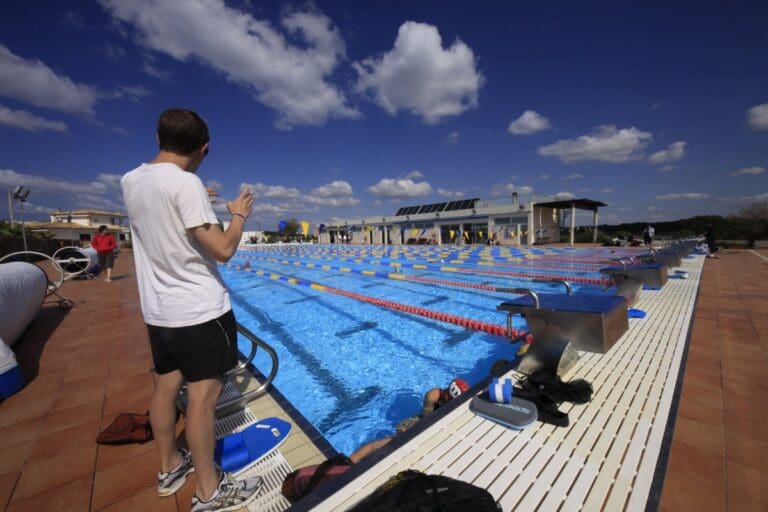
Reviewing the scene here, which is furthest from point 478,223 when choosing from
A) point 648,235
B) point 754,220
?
point 754,220

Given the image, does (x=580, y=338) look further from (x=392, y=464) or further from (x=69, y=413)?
(x=69, y=413)

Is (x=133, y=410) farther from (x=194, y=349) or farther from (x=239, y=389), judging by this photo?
(x=194, y=349)

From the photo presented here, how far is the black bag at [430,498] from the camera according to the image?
0.98 meters

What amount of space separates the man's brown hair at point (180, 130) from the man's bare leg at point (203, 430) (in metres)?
1.01

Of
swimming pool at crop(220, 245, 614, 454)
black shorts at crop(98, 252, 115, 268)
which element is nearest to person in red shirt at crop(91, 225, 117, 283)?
black shorts at crop(98, 252, 115, 268)

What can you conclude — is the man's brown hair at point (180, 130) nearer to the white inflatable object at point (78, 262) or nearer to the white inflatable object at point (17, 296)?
the white inflatable object at point (17, 296)

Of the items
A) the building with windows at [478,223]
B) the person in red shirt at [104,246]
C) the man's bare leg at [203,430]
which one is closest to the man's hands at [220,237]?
the man's bare leg at [203,430]

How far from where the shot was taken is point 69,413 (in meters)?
2.20

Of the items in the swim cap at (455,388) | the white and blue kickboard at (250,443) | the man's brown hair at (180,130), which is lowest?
the white and blue kickboard at (250,443)

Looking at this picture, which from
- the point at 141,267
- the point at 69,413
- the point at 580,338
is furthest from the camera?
the point at 580,338

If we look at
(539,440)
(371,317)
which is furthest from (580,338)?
(371,317)

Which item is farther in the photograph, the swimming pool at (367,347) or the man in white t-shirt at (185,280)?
the swimming pool at (367,347)

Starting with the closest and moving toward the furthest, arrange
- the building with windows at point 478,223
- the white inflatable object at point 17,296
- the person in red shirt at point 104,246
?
1. the white inflatable object at point 17,296
2. the person in red shirt at point 104,246
3. the building with windows at point 478,223

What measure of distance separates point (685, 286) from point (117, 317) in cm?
956
